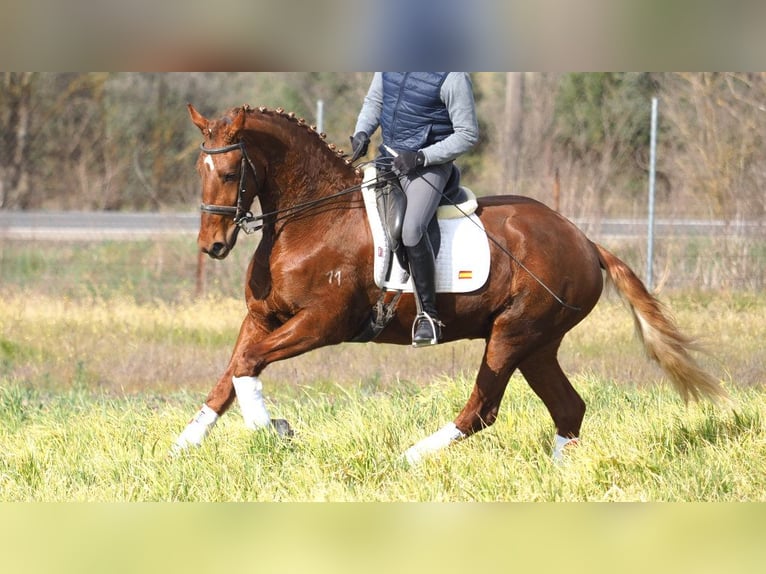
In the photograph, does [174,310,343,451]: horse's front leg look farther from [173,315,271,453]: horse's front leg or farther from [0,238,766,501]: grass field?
[0,238,766,501]: grass field

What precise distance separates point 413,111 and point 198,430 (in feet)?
7.86

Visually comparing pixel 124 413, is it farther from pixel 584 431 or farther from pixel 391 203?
pixel 584 431

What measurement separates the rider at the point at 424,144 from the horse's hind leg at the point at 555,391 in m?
0.90

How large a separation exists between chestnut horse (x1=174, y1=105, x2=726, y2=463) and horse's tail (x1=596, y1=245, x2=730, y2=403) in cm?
1

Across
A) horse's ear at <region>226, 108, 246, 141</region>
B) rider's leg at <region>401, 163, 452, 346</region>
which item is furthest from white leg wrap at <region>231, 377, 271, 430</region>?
horse's ear at <region>226, 108, 246, 141</region>

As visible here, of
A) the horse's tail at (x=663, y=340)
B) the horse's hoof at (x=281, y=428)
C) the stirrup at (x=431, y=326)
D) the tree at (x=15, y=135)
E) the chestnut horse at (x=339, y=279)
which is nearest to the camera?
the chestnut horse at (x=339, y=279)

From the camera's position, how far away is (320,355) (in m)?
11.3

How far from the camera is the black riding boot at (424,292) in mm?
6250

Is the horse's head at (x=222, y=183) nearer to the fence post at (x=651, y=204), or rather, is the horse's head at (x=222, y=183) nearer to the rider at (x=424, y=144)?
the rider at (x=424, y=144)

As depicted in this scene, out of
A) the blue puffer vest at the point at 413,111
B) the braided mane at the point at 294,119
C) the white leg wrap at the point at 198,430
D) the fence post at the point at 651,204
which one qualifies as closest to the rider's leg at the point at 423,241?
the blue puffer vest at the point at 413,111

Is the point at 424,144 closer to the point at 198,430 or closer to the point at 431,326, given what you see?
the point at 431,326

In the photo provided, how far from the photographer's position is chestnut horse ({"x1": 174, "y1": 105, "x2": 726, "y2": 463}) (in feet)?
20.2

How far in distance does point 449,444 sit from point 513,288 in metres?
1.08

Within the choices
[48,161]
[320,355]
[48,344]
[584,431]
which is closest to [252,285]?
[584,431]
